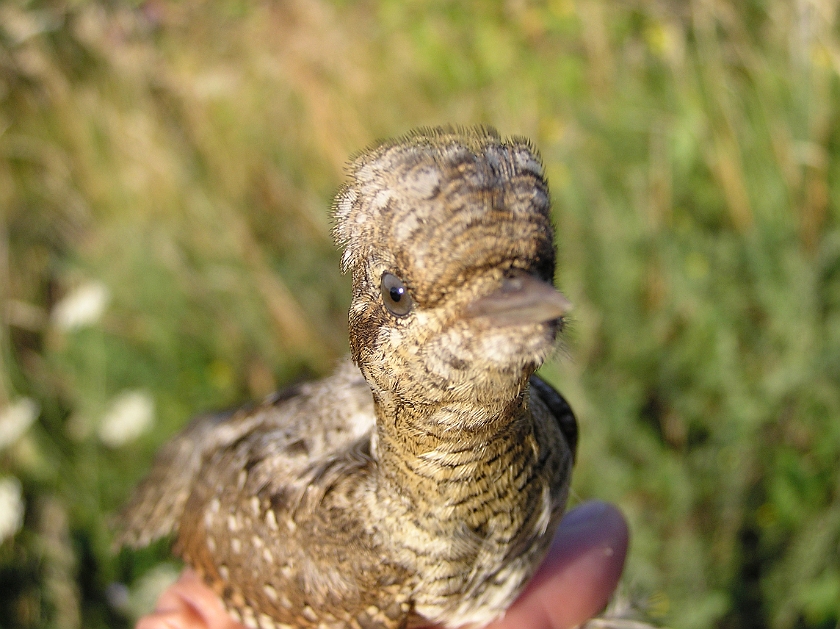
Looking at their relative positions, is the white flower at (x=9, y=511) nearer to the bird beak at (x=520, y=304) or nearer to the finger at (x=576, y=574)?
the finger at (x=576, y=574)

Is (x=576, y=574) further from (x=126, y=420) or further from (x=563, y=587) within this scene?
(x=126, y=420)

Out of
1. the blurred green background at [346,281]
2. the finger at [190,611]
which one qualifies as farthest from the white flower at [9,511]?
the finger at [190,611]

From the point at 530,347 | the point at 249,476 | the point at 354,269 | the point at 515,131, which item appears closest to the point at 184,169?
the point at 515,131

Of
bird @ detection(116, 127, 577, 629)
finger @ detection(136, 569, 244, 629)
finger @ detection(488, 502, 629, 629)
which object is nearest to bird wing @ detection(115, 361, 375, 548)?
bird @ detection(116, 127, 577, 629)

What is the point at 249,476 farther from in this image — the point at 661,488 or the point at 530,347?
the point at 661,488

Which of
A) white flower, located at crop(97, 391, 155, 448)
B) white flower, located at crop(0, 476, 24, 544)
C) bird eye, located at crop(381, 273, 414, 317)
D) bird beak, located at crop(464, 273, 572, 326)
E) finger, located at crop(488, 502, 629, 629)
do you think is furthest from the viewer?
white flower, located at crop(97, 391, 155, 448)

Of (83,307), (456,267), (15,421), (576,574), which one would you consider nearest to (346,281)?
(83,307)

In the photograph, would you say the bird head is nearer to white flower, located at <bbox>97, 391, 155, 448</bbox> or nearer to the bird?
the bird
